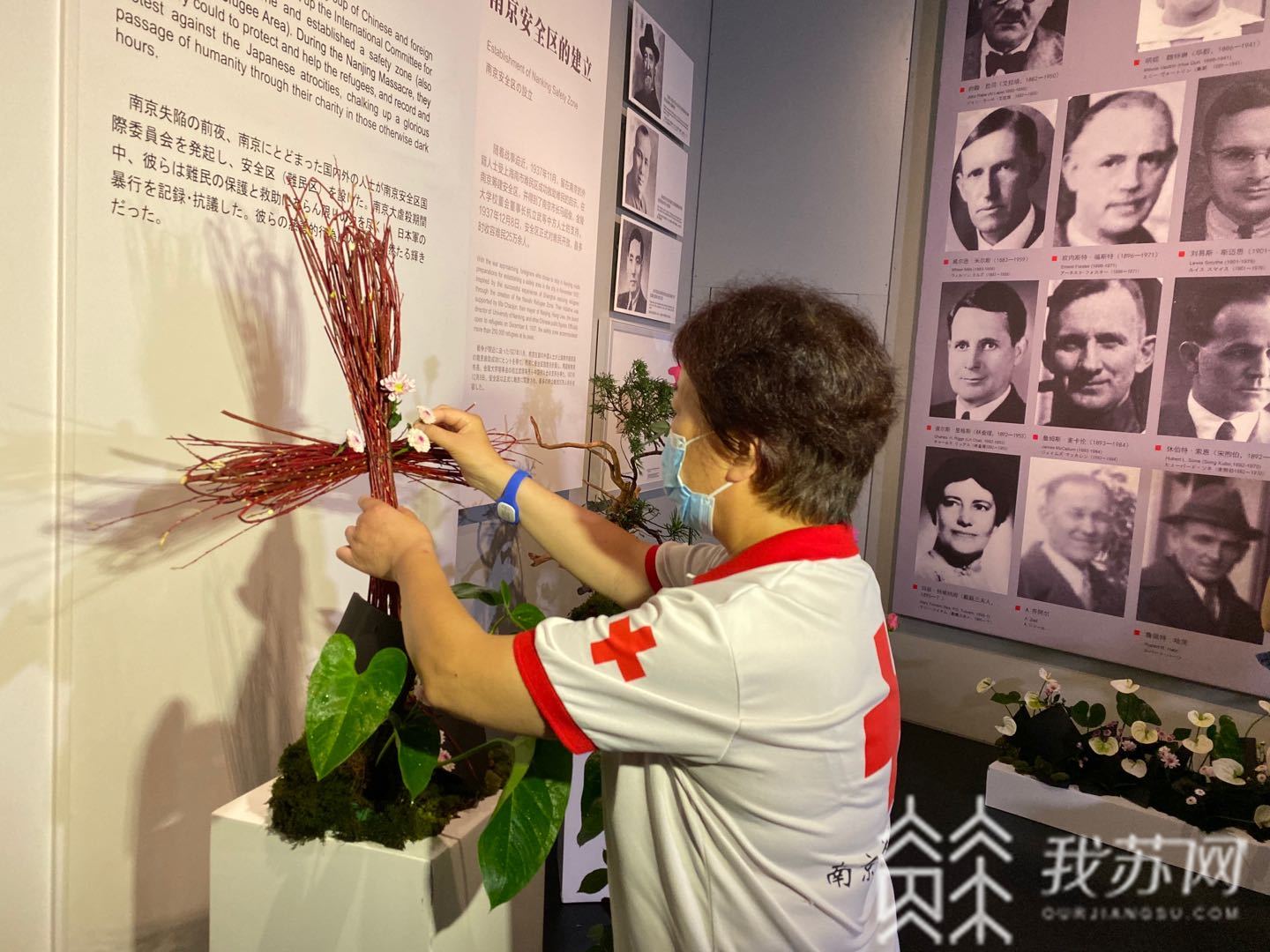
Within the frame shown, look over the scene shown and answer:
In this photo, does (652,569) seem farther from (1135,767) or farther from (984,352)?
(984,352)

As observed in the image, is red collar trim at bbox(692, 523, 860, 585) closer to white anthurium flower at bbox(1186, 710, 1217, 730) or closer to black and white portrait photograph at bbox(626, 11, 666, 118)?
white anthurium flower at bbox(1186, 710, 1217, 730)

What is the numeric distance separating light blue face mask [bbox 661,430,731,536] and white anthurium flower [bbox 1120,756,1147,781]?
2214 millimetres

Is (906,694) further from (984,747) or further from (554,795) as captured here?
(554,795)

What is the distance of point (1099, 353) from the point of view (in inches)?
126

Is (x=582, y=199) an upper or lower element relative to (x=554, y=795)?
upper

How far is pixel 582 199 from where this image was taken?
2.72 m

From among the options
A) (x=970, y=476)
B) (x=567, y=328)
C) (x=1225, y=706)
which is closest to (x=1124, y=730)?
(x=1225, y=706)

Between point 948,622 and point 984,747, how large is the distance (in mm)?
512

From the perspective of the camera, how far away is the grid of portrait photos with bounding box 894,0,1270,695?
2938mm

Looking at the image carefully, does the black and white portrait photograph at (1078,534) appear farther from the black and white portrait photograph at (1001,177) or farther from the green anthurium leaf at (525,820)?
the green anthurium leaf at (525,820)

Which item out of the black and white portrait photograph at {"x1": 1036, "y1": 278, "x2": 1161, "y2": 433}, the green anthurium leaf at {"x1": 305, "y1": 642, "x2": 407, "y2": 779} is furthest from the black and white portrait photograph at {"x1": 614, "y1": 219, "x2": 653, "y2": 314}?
the green anthurium leaf at {"x1": 305, "y1": 642, "x2": 407, "y2": 779}

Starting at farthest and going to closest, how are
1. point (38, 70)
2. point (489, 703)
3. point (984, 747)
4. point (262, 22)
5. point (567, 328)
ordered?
point (984, 747)
point (567, 328)
point (262, 22)
point (38, 70)
point (489, 703)

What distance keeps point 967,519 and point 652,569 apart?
2440mm

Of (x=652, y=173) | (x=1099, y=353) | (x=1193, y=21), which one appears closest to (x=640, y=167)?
(x=652, y=173)
